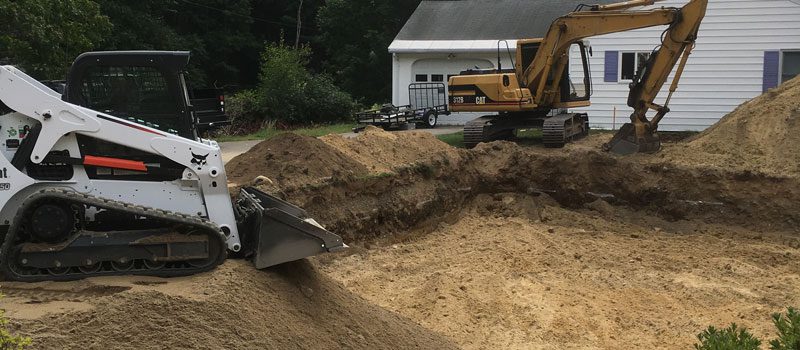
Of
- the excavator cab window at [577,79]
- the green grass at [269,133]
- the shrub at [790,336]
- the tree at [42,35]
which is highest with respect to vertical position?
the tree at [42,35]

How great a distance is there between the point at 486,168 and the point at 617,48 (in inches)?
418

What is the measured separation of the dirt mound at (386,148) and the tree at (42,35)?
23.9 ft

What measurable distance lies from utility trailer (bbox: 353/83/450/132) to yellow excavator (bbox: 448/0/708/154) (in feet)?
19.4

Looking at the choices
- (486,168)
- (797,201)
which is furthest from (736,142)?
(486,168)

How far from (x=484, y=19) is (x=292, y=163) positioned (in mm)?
21232

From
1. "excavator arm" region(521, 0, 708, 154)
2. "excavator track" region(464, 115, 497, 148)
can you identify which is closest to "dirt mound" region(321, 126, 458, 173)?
"excavator track" region(464, 115, 497, 148)

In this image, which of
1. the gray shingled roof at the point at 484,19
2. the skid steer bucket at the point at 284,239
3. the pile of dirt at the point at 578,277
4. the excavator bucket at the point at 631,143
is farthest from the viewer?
the gray shingled roof at the point at 484,19

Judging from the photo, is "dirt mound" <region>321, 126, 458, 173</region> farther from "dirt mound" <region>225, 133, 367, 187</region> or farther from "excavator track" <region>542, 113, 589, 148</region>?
"excavator track" <region>542, 113, 589, 148</region>

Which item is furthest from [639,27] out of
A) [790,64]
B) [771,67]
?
[790,64]

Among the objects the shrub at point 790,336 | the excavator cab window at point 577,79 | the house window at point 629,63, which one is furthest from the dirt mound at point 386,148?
the house window at point 629,63

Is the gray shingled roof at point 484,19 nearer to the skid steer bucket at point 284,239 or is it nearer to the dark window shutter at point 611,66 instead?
the dark window shutter at point 611,66

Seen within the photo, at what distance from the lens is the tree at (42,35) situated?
1588cm

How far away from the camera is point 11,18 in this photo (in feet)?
52.1

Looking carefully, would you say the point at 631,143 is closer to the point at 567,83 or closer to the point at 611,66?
the point at 567,83
